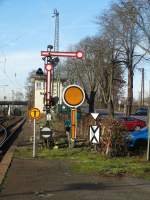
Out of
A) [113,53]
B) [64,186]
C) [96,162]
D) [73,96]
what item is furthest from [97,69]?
[64,186]

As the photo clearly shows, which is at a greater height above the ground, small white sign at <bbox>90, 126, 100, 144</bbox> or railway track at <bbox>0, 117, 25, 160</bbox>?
small white sign at <bbox>90, 126, 100, 144</bbox>

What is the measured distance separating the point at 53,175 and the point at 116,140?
4.98 meters

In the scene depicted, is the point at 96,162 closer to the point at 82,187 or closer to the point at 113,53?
the point at 82,187

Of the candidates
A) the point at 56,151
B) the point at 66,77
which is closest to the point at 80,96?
the point at 56,151

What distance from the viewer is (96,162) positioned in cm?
1670

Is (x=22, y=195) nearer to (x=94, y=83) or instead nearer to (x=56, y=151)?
(x=56, y=151)

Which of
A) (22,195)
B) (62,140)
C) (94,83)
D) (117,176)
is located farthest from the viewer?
(94,83)

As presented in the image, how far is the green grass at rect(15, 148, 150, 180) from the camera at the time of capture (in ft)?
48.0

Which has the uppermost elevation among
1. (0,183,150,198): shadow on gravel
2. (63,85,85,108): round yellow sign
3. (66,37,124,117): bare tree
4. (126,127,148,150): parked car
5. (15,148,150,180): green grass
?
(66,37,124,117): bare tree

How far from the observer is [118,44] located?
63906 millimetres

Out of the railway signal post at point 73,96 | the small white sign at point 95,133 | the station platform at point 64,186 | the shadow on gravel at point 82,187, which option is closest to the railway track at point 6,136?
the railway signal post at point 73,96

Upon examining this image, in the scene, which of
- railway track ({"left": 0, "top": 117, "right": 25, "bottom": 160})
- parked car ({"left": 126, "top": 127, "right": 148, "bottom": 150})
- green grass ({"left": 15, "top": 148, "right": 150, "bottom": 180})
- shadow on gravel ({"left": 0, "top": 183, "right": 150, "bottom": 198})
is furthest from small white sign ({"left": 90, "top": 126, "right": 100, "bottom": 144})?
shadow on gravel ({"left": 0, "top": 183, "right": 150, "bottom": 198})

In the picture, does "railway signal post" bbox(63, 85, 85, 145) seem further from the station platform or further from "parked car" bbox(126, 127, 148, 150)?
the station platform

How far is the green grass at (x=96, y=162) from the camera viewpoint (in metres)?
14.6
